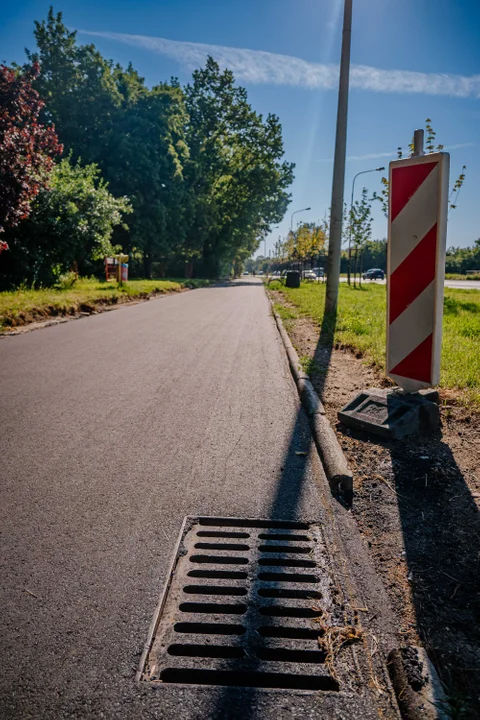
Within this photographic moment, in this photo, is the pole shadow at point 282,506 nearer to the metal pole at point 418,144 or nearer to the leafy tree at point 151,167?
the metal pole at point 418,144

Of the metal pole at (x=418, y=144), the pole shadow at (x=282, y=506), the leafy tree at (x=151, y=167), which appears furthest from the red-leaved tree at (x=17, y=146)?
the leafy tree at (x=151, y=167)

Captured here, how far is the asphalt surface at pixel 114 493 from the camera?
149cm

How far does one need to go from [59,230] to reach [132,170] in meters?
17.6

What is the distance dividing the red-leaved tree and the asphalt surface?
6372 mm

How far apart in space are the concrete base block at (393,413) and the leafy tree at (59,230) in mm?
13438

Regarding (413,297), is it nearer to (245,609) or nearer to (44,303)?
(245,609)

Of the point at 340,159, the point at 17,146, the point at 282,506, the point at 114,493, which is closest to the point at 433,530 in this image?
the point at 282,506

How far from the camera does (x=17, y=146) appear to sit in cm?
1127

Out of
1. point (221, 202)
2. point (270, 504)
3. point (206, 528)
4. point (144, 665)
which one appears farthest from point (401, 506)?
point (221, 202)

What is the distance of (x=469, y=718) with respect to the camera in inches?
52.9

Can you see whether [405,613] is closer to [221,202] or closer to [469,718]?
[469,718]

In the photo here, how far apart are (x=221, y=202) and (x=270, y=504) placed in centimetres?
4837

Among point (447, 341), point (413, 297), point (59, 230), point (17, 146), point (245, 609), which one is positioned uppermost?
point (17, 146)

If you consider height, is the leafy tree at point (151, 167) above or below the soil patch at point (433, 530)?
above
